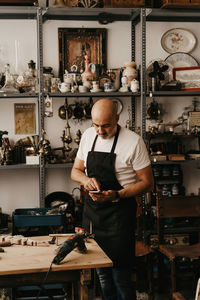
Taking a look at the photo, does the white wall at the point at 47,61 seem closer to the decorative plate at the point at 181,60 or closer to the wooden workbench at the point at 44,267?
the decorative plate at the point at 181,60

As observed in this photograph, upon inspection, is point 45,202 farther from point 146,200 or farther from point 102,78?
point 102,78

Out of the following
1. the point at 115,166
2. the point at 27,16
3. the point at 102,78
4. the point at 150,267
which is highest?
the point at 27,16

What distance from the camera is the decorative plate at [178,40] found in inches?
188

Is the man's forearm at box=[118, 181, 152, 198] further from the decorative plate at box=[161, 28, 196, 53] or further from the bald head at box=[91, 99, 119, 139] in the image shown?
the decorative plate at box=[161, 28, 196, 53]

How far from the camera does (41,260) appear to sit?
2.36m

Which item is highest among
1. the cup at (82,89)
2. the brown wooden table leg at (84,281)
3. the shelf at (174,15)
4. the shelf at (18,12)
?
the shelf at (174,15)

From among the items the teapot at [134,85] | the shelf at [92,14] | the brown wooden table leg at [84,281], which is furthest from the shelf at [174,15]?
the brown wooden table leg at [84,281]

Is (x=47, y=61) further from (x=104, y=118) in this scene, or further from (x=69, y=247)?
(x=69, y=247)

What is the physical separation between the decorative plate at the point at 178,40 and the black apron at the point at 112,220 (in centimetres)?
211

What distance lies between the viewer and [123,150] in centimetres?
300

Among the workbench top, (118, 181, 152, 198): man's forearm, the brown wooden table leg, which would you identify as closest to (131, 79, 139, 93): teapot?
(118, 181, 152, 198): man's forearm

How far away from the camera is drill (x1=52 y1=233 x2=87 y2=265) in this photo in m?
2.30

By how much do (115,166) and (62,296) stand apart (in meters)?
0.98

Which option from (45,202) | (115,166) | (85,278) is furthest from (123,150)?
(45,202)
